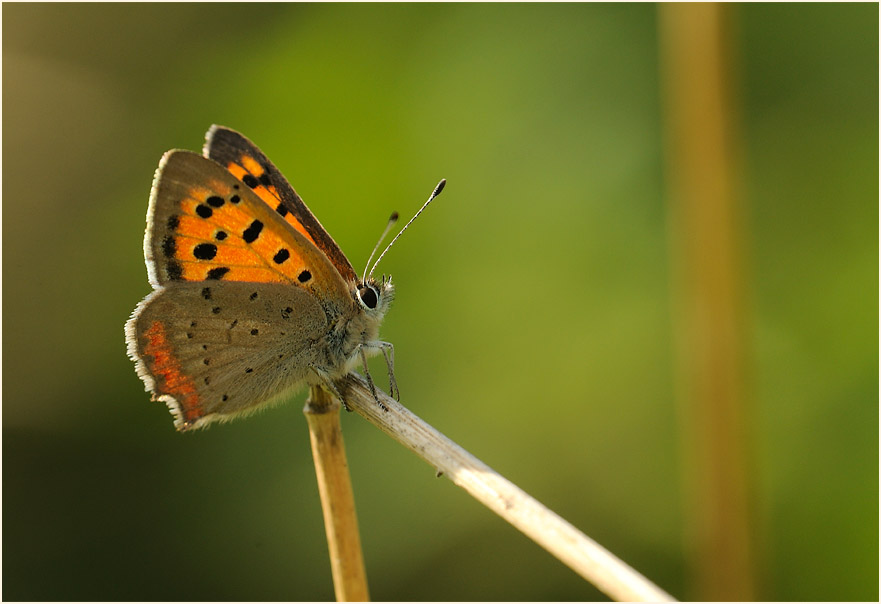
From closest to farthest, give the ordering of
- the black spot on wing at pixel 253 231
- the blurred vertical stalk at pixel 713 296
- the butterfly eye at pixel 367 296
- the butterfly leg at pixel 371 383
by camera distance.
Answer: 1. the butterfly leg at pixel 371 383
2. the black spot on wing at pixel 253 231
3. the blurred vertical stalk at pixel 713 296
4. the butterfly eye at pixel 367 296

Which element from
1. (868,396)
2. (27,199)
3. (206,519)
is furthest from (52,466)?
(868,396)

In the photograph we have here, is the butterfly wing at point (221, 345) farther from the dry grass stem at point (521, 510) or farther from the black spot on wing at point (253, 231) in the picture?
the dry grass stem at point (521, 510)

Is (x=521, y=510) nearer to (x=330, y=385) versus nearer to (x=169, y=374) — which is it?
(x=330, y=385)

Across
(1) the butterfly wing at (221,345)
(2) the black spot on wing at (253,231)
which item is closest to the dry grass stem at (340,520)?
(1) the butterfly wing at (221,345)

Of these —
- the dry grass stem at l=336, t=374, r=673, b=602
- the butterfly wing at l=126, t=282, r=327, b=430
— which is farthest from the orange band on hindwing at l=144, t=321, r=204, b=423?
the dry grass stem at l=336, t=374, r=673, b=602

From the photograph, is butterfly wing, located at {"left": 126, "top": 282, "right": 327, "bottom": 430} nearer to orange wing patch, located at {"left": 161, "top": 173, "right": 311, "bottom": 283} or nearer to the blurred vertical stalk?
orange wing patch, located at {"left": 161, "top": 173, "right": 311, "bottom": 283}
